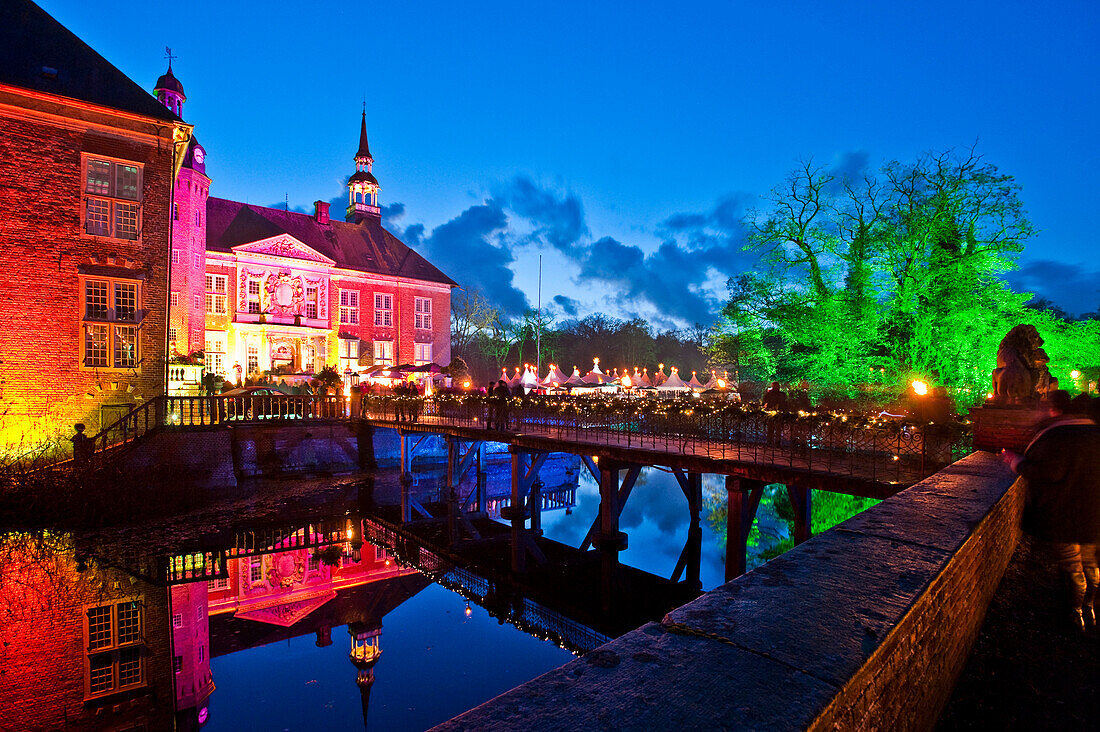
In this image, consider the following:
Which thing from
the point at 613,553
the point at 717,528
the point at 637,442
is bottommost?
the point at 717,528

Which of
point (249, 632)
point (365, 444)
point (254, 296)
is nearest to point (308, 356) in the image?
point (254, 296)

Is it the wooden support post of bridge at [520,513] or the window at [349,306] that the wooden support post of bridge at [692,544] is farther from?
the window at [349,306]

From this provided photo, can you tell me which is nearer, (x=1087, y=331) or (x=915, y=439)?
(x=915, y=439)

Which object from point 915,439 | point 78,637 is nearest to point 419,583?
point 78,637

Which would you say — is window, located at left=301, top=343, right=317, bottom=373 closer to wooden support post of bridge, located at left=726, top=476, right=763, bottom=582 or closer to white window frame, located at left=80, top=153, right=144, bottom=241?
white window frame, located at left=80, top=153, right=144, bottom=241

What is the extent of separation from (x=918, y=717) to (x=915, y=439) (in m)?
9.86

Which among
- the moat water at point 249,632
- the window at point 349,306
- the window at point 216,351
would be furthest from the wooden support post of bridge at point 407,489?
the window at point 349,306

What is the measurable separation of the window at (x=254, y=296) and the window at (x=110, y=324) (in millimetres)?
17532

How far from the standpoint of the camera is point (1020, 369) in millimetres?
8414

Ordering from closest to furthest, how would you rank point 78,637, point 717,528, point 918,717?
point 918,717, point 78,637, point 717,528

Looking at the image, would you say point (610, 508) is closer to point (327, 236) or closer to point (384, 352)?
point (384, 352)

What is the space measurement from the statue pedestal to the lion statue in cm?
16

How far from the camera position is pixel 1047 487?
4.52 m

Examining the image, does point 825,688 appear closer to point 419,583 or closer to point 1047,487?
point 1047,487
